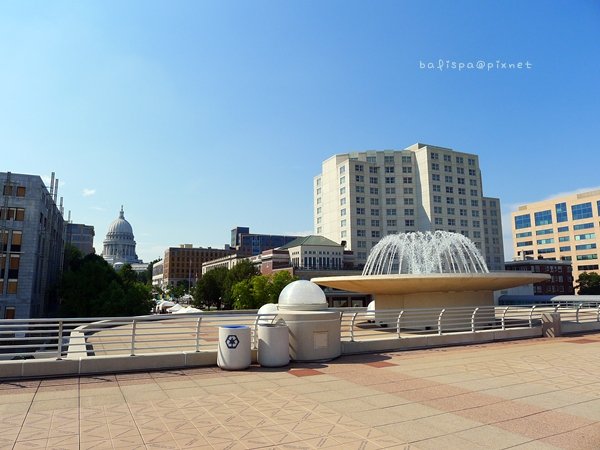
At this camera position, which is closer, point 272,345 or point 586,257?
point 272,345

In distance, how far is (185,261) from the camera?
612 ft

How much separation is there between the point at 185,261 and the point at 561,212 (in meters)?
142

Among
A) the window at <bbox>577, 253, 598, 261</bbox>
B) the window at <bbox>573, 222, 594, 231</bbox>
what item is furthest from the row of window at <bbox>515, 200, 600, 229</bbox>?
the window at <bbox>577, 253, 598, 261</bbox>

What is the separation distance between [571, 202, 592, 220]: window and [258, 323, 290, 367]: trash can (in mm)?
115531

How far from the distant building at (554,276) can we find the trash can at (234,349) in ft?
349

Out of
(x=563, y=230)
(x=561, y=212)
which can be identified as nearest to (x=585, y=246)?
(x=563, y=230)

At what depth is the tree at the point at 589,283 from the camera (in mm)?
94062

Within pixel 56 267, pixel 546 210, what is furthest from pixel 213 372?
pixel 546 210

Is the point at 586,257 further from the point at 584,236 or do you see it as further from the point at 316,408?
the point at 316,408

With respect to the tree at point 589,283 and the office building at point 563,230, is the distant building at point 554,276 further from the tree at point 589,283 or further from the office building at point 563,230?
the office building at point 563,230

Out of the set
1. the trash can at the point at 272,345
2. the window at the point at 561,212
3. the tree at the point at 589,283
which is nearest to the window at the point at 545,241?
the window at the point at 561,212

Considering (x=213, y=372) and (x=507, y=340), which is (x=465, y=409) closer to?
(x=213, y=372)

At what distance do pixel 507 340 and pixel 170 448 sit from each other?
611 inches

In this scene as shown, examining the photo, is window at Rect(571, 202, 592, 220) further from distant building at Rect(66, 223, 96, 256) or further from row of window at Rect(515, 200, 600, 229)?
distant building at Rect(66, 223, 96, 256)
